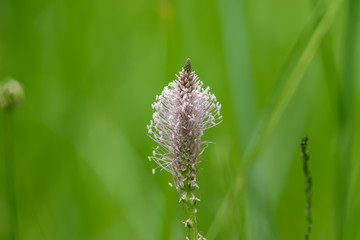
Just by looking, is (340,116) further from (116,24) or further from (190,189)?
(116,24)

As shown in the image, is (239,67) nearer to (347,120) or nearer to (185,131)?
(347,120)

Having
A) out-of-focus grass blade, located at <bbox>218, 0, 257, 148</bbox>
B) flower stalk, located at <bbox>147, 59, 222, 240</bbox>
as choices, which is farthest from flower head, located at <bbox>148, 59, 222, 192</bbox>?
out-of-focus grass blade, located at <bbox>218, 0, 257, 148</bbox>

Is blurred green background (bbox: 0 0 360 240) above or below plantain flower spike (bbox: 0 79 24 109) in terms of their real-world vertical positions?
above

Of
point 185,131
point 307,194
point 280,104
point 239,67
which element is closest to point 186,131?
point 185,131

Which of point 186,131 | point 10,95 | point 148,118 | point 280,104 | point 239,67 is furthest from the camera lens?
point 148,118

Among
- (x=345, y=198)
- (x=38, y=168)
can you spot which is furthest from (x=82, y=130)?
(x=345, y=198)

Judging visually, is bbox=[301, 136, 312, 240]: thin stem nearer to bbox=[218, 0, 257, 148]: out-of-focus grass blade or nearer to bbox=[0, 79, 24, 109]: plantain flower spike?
bbox=[218, 0, 257, 148]: out-of-focus grass blade
